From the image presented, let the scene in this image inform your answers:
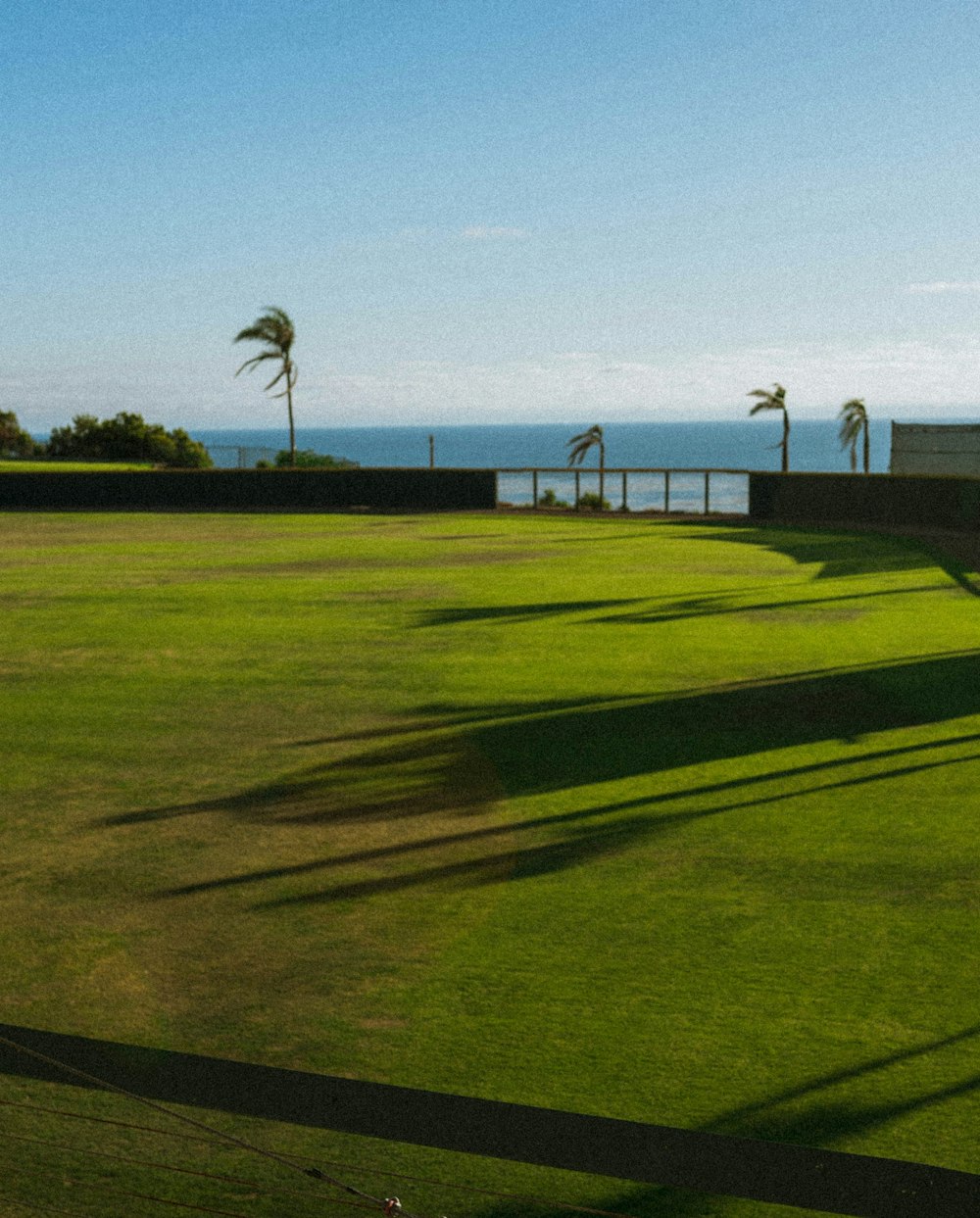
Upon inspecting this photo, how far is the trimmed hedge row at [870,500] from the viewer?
31.2m

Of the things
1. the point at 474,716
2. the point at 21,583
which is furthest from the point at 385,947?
the point at 21,583

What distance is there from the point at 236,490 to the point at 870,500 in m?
22.0

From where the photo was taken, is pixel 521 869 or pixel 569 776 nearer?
pixel 521 869

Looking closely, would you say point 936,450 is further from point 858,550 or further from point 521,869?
point 521,869

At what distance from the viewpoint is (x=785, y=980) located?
5.35 meters

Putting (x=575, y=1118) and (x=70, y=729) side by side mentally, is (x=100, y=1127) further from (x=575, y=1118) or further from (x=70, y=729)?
(x=70, y=729)

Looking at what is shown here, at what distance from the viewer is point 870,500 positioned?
3488 cm

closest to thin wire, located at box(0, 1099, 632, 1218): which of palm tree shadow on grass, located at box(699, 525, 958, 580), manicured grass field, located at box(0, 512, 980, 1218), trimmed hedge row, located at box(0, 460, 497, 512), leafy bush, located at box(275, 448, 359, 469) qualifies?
manicured grass field, located at box(0, 512, 980, 1218)

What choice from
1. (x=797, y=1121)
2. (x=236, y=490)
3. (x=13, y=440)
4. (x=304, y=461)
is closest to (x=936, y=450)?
(x=236, y=490)

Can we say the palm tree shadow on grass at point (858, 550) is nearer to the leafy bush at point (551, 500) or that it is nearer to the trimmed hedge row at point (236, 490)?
the trimmed hedge row at point (236, 490)

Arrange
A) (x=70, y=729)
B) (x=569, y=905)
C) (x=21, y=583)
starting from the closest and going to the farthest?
(x=569, y=905) < (x=70, y=729) < (x=21, y=583)

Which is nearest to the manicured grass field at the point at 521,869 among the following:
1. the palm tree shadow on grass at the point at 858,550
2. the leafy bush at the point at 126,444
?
the palm tree shadow on grass at the point at 858,550

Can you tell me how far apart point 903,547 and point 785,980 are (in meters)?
23.4

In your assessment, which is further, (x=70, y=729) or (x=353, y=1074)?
(x=70, y=729)
